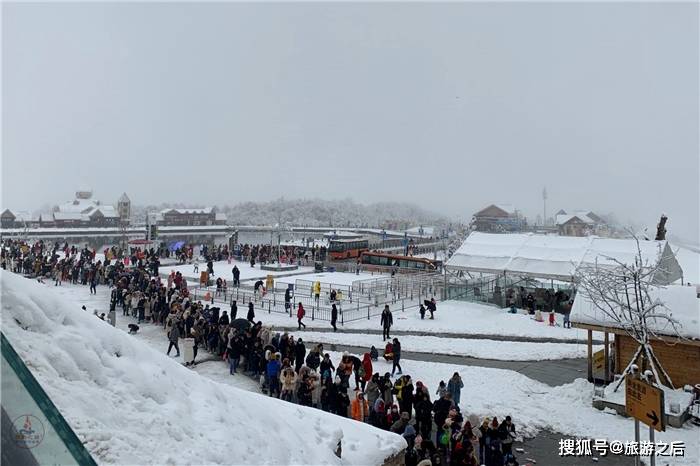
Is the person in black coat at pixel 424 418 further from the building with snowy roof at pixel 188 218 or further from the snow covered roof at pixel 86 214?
the building with snowy roof at pixel 188 218

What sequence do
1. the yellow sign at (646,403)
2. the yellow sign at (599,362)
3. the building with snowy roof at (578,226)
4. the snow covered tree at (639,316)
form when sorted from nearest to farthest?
the yellow sign at (646,403) < the snow covered tree at (639,316) < the yellow sign at (599,362) < the building with snowy roof at (578,226)

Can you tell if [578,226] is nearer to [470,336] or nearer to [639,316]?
[470,336]

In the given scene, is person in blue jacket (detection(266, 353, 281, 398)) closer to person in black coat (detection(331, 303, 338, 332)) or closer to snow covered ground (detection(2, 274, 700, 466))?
snow covered ground (detection(2, 274, 700, 466))

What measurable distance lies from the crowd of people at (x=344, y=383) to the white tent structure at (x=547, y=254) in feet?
38.6

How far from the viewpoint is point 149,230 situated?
47969 millimetres

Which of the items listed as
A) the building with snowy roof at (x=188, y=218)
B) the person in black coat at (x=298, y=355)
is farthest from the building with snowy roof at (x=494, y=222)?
the person in black coat at (x=298, y=355)

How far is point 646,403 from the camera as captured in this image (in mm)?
7738

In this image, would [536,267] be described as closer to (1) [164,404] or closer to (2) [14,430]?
(1) [164,404]

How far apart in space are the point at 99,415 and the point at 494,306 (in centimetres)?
2632

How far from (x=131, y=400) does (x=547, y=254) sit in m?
28.1

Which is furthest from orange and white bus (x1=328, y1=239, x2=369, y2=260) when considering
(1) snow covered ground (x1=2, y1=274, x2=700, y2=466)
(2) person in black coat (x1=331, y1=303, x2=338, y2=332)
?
(1) snow covered ground (x1=2, y1=274, x2=700, y2=466)

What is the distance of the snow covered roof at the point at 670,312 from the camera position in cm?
1437

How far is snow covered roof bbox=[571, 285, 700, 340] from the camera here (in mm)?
14367

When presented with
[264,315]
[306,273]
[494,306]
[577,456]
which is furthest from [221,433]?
[306,273]
